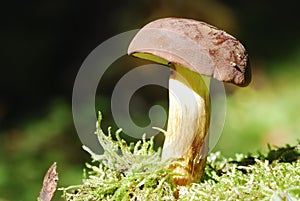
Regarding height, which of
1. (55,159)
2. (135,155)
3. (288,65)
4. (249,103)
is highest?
A: (288,65)

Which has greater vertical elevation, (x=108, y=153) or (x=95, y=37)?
(x=95, y=37)

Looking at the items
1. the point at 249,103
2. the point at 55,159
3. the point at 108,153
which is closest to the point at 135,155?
the point at 108,153

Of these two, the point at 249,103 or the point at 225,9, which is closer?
the point at 249,103

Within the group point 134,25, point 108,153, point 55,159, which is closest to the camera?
point 108,153

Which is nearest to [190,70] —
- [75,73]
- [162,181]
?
[162,181]

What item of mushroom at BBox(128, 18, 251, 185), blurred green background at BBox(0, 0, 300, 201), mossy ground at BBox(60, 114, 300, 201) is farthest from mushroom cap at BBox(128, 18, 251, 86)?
blurred green background at BBox(0, 0, 300, 201)

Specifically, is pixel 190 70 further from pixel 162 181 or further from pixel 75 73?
pixel 75 73

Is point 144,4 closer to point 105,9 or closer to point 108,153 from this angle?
point 105,9
